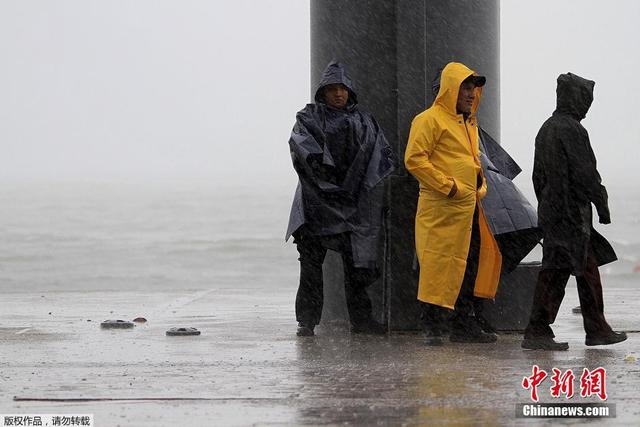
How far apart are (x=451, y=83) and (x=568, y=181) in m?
0.95

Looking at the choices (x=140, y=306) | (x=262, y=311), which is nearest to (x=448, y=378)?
(x=262, y=311)

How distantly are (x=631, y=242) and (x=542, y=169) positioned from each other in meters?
35.7

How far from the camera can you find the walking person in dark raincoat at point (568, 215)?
8.52 meters

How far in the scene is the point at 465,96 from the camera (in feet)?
29.5

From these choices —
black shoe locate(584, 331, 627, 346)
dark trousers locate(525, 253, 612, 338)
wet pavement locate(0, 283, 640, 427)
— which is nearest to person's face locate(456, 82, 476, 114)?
dark trousers locate(525, 253, 612, 338)

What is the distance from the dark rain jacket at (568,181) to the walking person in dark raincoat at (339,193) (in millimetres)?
1141

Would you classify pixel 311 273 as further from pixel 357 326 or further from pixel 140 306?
pixel 140 306

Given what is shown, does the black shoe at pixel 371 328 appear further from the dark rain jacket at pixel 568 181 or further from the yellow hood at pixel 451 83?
the yellow hood at pixel 451 83

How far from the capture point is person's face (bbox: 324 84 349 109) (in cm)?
945

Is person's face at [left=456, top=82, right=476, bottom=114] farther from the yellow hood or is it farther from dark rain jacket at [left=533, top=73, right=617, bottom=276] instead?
dark rain jacket at [left=533, top=73, right=617, bottom=276]

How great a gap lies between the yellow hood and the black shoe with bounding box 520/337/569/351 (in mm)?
1485

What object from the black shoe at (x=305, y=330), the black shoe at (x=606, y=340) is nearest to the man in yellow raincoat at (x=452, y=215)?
the black shoe at (x=606, y=340)

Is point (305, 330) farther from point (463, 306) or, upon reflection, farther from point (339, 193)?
point (463, 306)

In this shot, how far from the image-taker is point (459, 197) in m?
8.84
